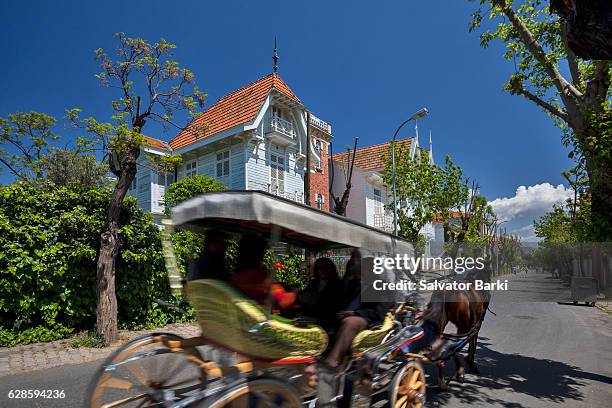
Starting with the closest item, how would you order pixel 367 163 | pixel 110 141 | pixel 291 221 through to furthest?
1. pixel 291 221
2. pixel 110 141
3. pixel 367 163

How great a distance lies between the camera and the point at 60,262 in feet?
25.1

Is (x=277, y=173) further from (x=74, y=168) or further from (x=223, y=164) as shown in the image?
(x=74, y=168)

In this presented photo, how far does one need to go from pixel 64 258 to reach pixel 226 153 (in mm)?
12673

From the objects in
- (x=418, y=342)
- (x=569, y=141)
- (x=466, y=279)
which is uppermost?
(x=569, y=141)

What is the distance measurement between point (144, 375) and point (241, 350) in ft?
3.23

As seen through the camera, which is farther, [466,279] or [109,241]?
[109,241]

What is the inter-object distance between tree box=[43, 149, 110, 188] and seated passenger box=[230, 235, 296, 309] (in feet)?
58.6

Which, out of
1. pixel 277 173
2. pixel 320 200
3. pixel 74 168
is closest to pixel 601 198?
pixel 277 173

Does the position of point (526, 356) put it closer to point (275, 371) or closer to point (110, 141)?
point (275, 371)

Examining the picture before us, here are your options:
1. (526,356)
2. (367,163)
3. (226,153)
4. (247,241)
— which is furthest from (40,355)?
(367,163)

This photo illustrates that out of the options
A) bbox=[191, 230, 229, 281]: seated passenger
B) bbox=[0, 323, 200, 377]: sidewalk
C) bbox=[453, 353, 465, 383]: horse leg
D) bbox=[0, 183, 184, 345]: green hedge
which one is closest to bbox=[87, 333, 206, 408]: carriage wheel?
bbox=[191, 230, 229, 281]: seated passenger

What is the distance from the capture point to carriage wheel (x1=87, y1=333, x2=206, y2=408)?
9.87ft

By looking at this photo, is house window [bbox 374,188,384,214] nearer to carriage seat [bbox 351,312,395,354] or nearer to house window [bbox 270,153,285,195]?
house window [bbox 270,153,285,195]

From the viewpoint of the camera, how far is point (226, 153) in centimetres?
1978
